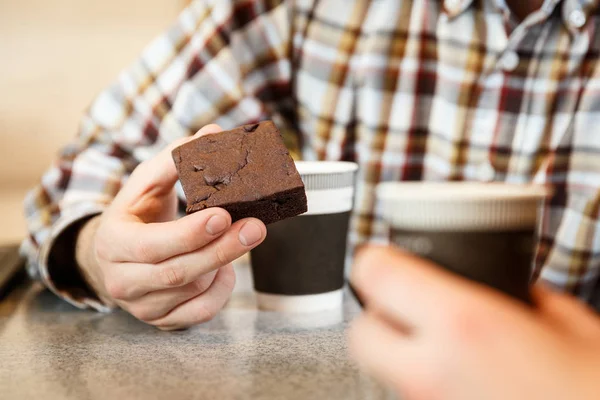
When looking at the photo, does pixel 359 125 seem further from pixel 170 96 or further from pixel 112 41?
pixel 112 41

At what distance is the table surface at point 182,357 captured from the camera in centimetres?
61

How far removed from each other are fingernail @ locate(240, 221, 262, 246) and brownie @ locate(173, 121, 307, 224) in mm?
15

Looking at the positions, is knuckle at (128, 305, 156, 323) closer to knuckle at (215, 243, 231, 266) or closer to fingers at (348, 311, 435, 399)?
knuckle at (215, 243, 231, 266)

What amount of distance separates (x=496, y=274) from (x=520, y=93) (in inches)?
36.0

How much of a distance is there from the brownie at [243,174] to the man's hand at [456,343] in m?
0.22

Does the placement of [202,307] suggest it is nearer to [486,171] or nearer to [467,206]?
[467,206]

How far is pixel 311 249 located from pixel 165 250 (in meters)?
0.22

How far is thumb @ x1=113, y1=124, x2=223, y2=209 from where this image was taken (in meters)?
0.82

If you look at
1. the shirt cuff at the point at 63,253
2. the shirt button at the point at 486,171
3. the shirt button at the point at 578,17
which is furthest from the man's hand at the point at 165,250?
the shirt button at the point at 578,17

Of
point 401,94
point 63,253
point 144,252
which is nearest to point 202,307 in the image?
point 144,252

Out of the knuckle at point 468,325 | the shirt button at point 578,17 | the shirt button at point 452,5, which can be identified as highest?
the shirt button at point 452,5

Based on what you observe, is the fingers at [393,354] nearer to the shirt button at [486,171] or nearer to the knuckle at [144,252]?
the knuckle at [144,252]

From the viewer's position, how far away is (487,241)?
47 cm

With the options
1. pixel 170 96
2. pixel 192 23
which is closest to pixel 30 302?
pixel 170 96
